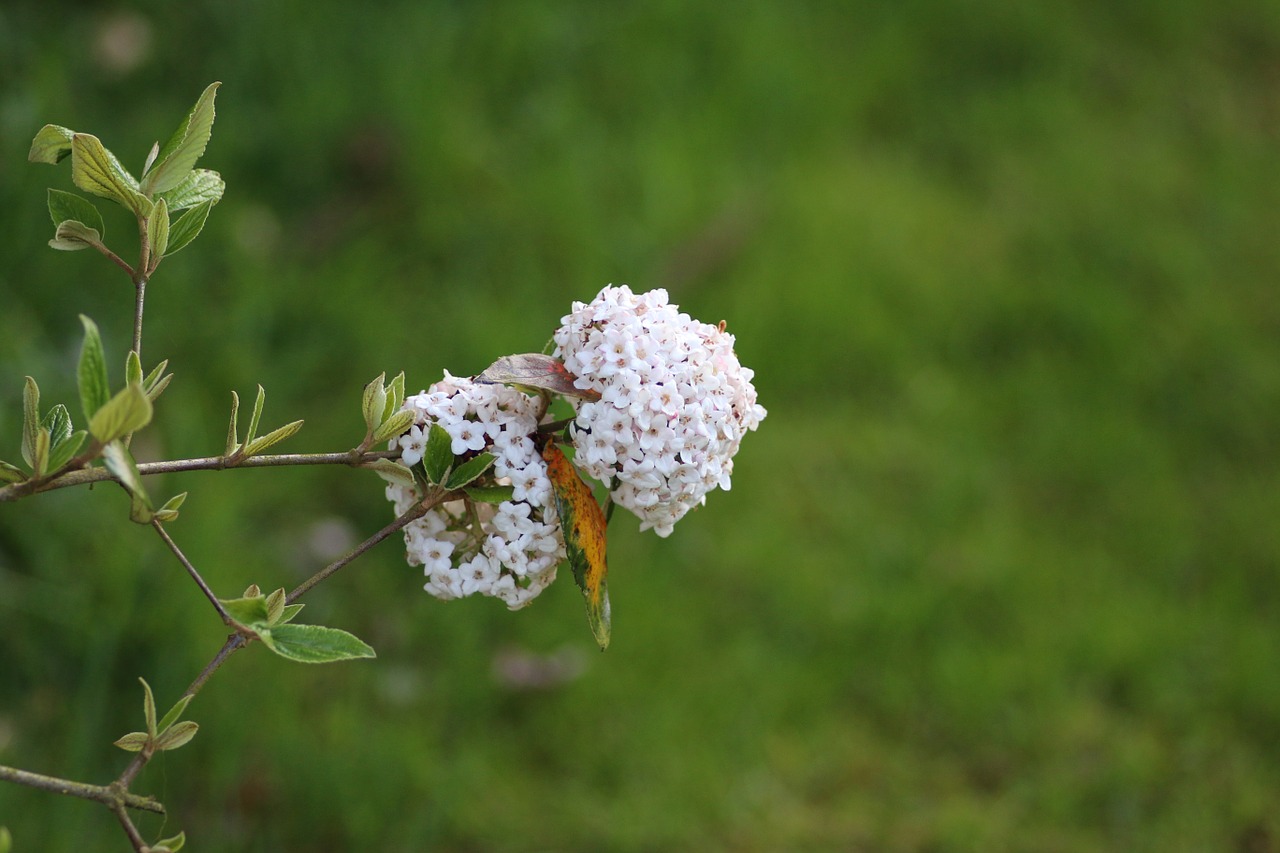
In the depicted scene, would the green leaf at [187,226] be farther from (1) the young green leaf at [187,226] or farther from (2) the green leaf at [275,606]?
(2) the green leaf at [275,606]

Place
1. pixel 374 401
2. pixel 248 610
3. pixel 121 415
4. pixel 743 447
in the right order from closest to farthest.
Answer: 1. pixel 121 415
2. pixel 248 610
3. pixel 374 401
4. pixel 743 447

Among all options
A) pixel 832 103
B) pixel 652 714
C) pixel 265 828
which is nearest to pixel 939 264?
pixel 832 103

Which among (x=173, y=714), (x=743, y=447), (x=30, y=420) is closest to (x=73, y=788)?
(x=173, y=714)

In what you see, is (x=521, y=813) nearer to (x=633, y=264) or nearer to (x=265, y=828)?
(x=265, y=828)

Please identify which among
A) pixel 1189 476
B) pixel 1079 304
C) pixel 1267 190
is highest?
pixel 1267 190

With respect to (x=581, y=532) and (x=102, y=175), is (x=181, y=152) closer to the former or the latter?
(x=102, y=175)

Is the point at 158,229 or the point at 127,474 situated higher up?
the point at 158,229
